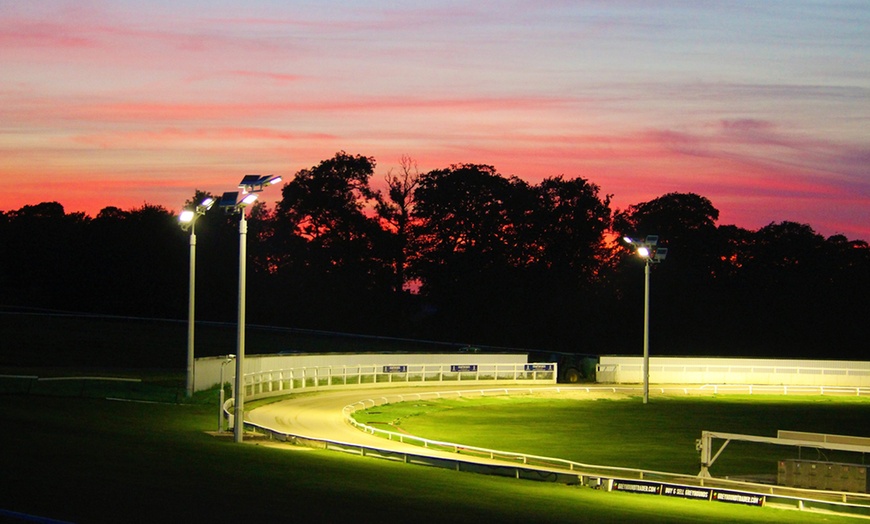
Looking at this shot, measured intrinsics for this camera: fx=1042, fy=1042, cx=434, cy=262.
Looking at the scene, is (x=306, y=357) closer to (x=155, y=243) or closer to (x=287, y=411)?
(x=287, y=411)

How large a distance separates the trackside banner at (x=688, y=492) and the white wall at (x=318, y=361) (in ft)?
57.5

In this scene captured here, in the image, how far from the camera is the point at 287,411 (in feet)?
111

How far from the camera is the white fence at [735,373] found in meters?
57.6

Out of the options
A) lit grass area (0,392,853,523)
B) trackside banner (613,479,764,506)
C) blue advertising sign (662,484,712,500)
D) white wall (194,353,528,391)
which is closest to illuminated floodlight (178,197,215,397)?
white wall (194,353,528,391)

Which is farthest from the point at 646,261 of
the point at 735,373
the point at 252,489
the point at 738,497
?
the point at 252,489

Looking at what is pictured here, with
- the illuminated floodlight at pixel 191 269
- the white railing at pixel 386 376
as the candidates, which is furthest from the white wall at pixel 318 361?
the illuminated floodlight at pixel 191 269

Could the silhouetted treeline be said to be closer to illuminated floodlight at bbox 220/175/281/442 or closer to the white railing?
the white railing

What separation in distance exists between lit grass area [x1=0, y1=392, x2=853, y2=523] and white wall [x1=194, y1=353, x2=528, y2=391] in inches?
469

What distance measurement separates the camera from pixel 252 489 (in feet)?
50.2

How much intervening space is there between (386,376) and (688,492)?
3104 centimetres

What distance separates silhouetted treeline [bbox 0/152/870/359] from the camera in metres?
86.1

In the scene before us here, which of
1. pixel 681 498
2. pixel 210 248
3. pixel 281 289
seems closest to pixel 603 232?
pixel 281 289

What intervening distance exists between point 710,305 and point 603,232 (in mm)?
13359

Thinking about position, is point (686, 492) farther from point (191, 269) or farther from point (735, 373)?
point (735, 373)
